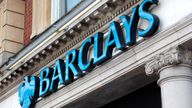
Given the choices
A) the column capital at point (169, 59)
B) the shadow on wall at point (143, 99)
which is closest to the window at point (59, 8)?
the shadow on wall at point (143, 99)

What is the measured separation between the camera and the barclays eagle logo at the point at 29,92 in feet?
57.4

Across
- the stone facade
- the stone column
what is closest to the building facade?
the stone column

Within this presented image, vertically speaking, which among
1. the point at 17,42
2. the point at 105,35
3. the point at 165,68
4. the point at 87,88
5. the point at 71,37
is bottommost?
the point at 165,68

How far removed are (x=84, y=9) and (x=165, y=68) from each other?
13.2 feet

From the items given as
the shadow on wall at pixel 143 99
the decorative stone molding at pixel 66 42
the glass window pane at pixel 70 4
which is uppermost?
the glass window pane at pixel 70 4

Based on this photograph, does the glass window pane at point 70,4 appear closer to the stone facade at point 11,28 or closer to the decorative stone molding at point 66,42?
the decorative stone molding at point 66,42

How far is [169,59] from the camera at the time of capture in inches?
496

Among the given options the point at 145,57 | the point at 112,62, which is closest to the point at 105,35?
the point at 112,62

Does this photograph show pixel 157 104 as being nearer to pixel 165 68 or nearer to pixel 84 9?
pixel 165 68

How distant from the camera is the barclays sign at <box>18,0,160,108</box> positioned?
13.5 meters

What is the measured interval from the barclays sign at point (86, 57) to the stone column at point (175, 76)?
81 centimetres

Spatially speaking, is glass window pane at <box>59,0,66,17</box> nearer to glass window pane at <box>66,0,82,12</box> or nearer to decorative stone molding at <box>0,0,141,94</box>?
glass window pane at <box>66,0,82,12</box>

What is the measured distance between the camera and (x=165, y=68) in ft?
41.9

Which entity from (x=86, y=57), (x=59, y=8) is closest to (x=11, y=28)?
(x=59, y=8)
